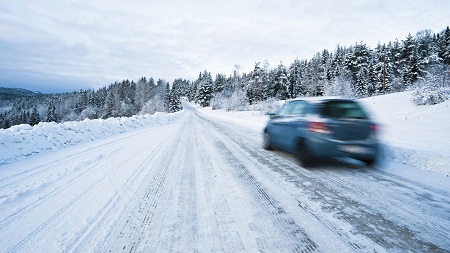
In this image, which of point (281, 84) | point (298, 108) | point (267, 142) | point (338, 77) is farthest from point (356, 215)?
point (281, 84)

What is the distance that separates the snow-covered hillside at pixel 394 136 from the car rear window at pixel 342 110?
0.65 meters

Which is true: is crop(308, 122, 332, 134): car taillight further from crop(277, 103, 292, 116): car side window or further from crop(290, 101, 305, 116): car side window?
crop(277, 103, 292, 116): car side window

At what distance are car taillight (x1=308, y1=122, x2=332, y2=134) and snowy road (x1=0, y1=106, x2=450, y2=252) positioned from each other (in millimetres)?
882

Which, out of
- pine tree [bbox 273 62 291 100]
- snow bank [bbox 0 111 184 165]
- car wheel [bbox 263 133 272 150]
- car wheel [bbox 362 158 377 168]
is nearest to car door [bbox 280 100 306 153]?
car wheel [bbox 263 133 272 150]

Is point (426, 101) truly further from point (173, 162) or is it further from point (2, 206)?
point (2, 206)

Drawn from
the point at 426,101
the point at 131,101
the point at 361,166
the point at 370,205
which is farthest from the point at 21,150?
the point at 131,101

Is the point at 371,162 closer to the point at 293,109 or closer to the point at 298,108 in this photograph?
the point at 298,108

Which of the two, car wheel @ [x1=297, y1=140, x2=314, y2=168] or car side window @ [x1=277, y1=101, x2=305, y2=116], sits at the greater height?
car side window @ [x1=277, y1=101, x2=305, y2=116]

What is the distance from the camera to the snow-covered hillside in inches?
232

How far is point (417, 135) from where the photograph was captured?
9258mm

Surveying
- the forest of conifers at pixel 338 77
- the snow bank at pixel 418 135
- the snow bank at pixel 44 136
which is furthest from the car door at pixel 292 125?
the forest of conifers at pixel 338 77

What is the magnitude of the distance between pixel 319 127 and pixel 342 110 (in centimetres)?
68

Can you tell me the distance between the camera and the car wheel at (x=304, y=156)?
5422 mm

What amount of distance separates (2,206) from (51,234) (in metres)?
1.57
